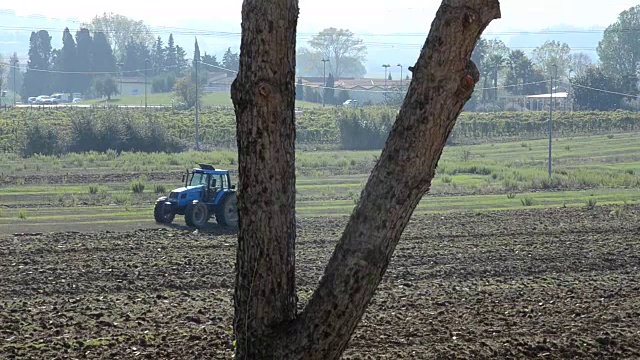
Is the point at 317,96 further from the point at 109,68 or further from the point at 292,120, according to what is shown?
the point at 292,120

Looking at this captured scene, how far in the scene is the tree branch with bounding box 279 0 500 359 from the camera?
23.4 feet

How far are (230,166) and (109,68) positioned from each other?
115284mm

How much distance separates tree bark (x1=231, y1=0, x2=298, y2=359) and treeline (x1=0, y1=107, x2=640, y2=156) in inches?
2129

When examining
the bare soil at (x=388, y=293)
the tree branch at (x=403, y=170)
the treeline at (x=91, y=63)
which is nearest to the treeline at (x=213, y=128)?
the bare soil at (x=388, y=293)

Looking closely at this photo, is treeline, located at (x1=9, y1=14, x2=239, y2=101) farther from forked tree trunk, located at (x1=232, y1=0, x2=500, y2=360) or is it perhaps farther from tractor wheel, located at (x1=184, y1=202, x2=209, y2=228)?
forked tree trunk, located at (x1=232, y1=0, x2=500, y2=360)

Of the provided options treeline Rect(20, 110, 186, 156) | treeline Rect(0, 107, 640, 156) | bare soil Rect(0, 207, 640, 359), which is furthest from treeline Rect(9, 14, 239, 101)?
bare soil Rect(0, 207, 640, 359)

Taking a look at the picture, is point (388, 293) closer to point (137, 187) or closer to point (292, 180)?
point (292, 180)

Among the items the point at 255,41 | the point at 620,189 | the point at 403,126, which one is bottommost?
the point at 620,189

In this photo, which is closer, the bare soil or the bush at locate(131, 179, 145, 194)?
the bare soil

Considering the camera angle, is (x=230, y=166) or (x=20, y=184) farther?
(x=230, y=166)

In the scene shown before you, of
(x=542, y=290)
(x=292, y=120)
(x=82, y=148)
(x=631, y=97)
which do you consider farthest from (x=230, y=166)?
(x=631, y=97)

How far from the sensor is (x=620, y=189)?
41438 mm

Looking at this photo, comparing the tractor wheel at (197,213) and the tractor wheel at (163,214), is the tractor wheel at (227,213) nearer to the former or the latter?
the tractor wheel at (197,213)

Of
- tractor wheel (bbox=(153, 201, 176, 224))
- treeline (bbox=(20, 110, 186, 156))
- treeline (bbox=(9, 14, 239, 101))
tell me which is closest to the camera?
tractor wheel (bbox=(153, 201, 176, 224))
